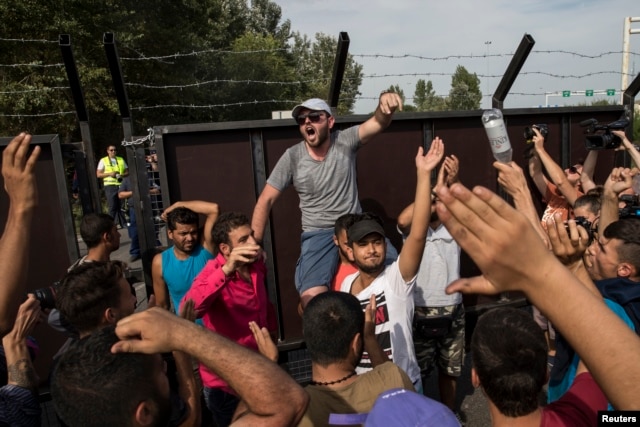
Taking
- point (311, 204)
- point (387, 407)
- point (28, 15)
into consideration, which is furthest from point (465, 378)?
point (28, 15)

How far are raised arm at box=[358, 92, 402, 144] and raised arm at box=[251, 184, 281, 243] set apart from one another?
759mm

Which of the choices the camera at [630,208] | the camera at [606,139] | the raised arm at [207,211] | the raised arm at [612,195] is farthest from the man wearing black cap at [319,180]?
the camera at [606,139]

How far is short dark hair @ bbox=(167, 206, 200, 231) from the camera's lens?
11.3 feet

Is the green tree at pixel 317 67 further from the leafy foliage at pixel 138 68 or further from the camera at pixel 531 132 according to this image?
the camera at pixel 531 132

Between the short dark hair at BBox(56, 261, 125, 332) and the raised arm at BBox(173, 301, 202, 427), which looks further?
the short dark hair at BBox(56, 261, 125, 332)

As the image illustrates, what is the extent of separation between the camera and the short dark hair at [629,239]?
2.40 metres

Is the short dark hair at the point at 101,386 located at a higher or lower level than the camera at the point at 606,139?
lower

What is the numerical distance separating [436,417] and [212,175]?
297 centimetres

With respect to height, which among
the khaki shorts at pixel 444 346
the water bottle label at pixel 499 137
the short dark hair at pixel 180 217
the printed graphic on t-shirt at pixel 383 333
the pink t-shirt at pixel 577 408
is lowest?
the khaki shorts at pixel 444 346

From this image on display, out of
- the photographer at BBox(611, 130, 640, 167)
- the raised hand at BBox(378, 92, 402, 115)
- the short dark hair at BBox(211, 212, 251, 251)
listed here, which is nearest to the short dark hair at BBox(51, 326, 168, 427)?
the short dark hair at BBox(211, 212, 251, 251)

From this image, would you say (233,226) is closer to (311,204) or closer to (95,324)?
(311,204)

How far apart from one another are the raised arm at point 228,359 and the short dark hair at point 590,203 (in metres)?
3.16

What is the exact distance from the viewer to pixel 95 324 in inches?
81.0

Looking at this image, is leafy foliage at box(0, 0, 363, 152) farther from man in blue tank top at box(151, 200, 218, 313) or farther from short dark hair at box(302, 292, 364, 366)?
short dark hair at box(302, 292, 364, 366)
